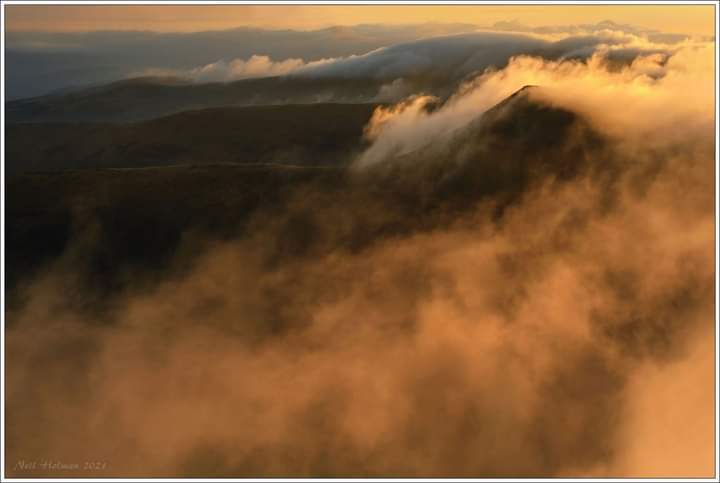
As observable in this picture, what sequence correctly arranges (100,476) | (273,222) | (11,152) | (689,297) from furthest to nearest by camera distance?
(11,152) → (273,222) → (689,297) → (100,476)

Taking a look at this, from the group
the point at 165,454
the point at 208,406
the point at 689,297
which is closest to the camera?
the point at 165,454

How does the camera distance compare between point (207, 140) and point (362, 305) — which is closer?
point (362, 305)

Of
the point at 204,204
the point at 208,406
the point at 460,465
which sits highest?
the point at 204,204

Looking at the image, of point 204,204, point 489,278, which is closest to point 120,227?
point 204,204

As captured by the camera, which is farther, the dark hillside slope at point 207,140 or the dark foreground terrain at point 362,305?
the dark hillside slope at point 207,140

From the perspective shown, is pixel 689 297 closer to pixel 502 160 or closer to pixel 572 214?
pixel 572 214

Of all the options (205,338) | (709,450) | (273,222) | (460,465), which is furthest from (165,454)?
(709,450)

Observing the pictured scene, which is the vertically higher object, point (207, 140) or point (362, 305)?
point (207, 140)

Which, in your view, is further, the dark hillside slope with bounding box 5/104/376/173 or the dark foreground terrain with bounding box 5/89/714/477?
the dark hillside slope with bounding box 5/104/376/173

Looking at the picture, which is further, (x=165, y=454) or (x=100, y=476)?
(x=165, y=454)

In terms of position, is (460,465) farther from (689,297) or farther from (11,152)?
(11,152)

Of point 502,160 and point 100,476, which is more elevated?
point 502,160
